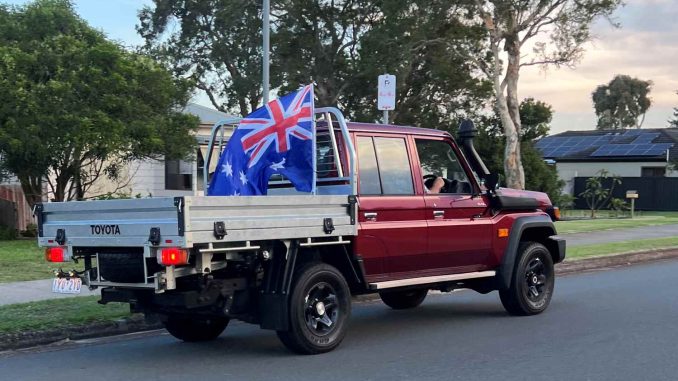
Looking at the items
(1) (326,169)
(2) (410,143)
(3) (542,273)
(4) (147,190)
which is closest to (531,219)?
(3) (542,273)

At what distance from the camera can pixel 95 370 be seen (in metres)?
7.00

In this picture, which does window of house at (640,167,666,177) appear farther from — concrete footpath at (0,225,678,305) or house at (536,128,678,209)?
concrete footpath at (0,225,678,305)

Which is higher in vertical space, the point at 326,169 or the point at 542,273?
the point at 326,169

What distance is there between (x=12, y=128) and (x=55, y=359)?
35.1 ft

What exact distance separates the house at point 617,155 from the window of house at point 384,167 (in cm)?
3659

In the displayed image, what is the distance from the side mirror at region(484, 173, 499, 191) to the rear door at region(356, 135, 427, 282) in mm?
1043

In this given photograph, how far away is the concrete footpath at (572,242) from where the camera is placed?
34.6 feet

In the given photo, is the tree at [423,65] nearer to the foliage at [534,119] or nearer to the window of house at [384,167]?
the foliage at [534,119]

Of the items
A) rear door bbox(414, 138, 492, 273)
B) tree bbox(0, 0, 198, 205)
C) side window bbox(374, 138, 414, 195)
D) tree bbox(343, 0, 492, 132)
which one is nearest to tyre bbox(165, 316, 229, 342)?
side window bbox(374, 138, 414, 195)

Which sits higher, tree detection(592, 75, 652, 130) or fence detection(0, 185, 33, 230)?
tree detection(592, 75, 652, 130)

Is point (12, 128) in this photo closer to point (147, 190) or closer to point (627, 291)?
point (147, 190)

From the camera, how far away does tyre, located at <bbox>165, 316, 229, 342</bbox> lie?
8.15m

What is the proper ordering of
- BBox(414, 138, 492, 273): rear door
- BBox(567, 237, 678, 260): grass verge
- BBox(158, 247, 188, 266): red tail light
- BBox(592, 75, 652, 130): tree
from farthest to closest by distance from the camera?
BBox(592, 75, 652, 130): tree < BBox(567, 237, 678, 260): grass verge < BBox(414, 138, 492, 273): rear door < BBox(158, 247, 188, 266): red tail light

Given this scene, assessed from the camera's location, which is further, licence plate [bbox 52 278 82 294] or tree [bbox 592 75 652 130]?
tree [bbox 592 75 652 130]
